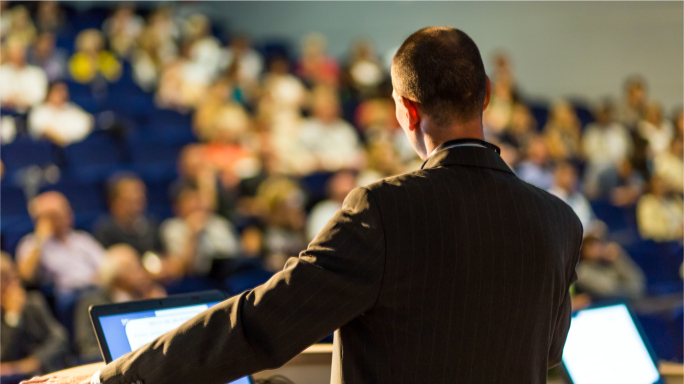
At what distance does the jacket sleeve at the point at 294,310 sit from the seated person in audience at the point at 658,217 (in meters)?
5.06

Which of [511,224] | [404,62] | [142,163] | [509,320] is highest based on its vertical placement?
[404,62]

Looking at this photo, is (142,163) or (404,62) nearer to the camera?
(404,62)

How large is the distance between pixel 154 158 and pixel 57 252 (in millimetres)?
1608

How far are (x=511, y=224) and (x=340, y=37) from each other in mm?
7285

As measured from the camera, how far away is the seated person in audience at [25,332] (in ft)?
8.85

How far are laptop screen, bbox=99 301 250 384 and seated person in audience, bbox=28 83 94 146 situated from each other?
3948mm

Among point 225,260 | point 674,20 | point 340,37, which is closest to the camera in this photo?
point 225,260

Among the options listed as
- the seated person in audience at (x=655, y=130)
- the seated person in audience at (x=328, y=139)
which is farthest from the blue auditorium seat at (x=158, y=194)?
the seated person in audience at (x=655, y=130)

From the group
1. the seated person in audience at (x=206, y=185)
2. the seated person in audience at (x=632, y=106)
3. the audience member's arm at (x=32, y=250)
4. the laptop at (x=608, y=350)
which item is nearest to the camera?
the laptop at (x=608, y=350)

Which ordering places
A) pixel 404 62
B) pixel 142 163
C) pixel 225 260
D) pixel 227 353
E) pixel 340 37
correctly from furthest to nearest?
pixel 340 37, pixel 142 163, pixel 225 260, pixel 404 62, pixel 227 353

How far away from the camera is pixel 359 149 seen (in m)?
5.59

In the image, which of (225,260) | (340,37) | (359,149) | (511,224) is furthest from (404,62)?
(340,37)

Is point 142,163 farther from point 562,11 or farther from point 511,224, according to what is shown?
point 562,11

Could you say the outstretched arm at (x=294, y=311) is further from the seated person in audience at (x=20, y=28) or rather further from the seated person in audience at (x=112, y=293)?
the seated person in audience at (x=20, y=28)
